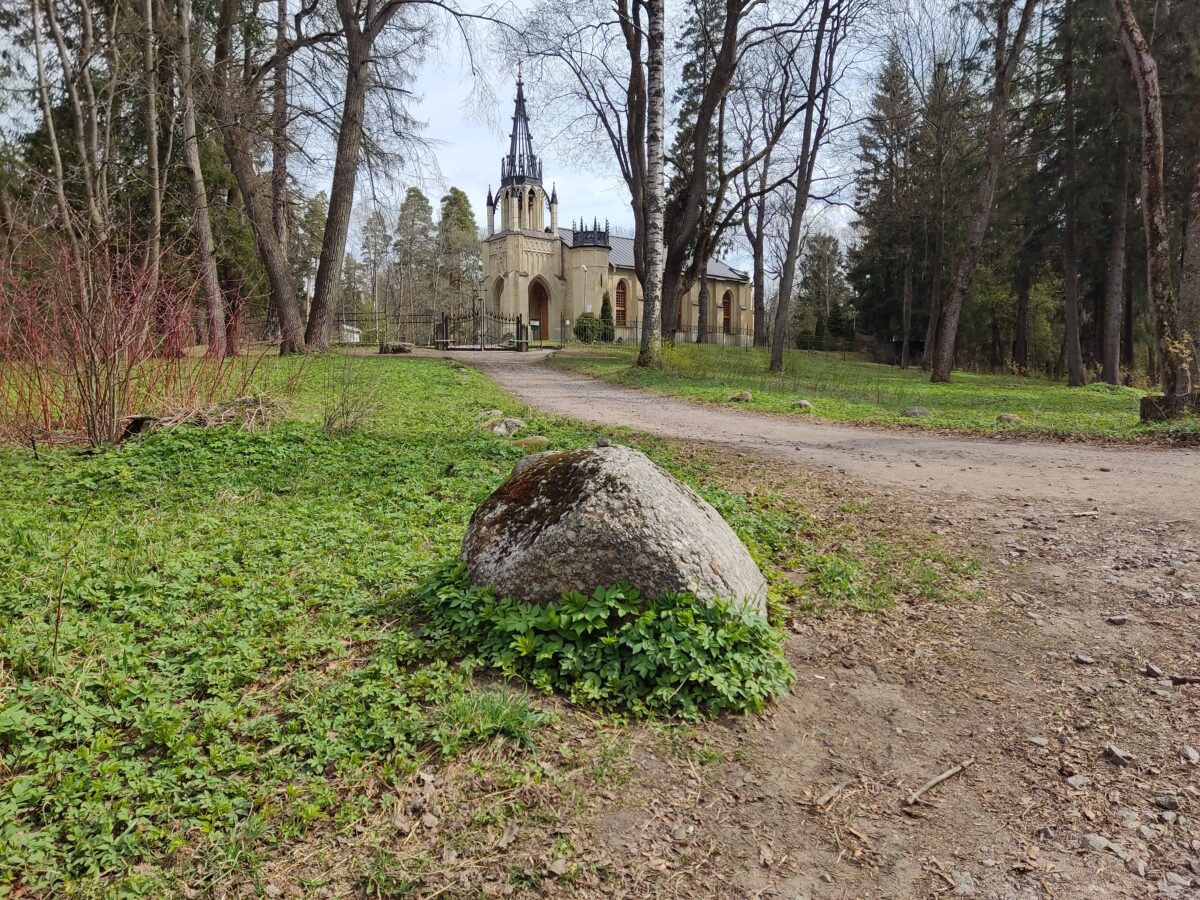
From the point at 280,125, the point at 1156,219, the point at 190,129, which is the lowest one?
the point at 1156,219

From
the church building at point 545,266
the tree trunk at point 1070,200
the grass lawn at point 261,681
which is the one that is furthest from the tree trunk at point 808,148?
the church building at point 545,266

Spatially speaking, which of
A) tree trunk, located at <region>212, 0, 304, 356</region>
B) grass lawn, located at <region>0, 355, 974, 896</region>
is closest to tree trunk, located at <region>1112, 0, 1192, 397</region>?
grass lawn, located at <region>0, 355, 974, 896</region>

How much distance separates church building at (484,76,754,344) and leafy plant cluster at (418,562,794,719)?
1650 inches

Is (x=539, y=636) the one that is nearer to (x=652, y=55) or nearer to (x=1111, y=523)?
(x=1111, y=523)

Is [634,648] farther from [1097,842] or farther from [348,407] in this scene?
[348,407]

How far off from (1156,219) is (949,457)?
231 inches

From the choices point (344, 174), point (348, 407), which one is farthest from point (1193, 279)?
point (344, 174)

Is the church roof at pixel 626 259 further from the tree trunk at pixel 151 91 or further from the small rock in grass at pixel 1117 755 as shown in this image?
the small rock in grass at pixel 1117 755

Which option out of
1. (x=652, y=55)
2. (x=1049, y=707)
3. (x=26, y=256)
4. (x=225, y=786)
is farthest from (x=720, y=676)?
(x=652, y=55)

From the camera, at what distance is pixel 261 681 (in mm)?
2994

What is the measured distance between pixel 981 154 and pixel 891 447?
21999mm

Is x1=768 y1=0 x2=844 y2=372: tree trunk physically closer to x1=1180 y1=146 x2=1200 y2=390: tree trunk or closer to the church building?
x1=1180 y1=146 x2=1200 y2=390: tree trunk

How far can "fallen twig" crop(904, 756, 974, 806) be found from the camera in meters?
2.67

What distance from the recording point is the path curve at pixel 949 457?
629cm
